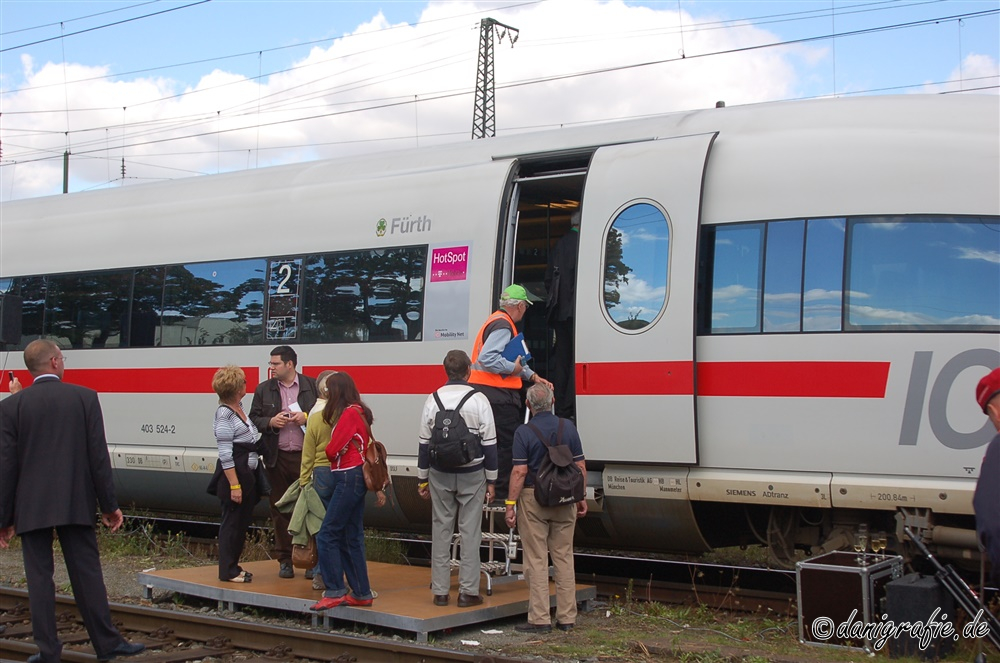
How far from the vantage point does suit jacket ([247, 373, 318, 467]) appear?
336 inches

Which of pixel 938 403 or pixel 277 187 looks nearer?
pixel 938 403

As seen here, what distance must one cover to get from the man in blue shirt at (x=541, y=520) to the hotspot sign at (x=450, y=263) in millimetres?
2176

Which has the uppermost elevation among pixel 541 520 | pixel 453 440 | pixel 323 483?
pixel 453 440

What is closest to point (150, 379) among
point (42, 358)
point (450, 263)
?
point (450, 263)

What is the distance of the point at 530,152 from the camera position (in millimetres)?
9461

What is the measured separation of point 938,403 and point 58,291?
942cm

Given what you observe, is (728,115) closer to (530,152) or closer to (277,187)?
(530,152)

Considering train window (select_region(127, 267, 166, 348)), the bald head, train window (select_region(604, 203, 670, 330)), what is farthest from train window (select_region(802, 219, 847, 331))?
train window (select_region(127, 267, 166, 348))

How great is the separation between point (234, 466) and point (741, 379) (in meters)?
3.75

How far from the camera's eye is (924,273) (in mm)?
7465

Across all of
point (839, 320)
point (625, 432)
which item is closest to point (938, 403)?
point (839, 320)

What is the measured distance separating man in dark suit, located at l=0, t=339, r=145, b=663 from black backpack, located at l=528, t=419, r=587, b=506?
2.64 m

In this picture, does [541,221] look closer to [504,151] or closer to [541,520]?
[504,151]

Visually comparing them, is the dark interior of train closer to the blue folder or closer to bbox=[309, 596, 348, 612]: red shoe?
the blue folder
